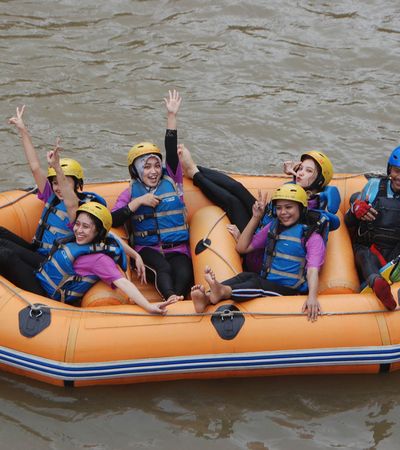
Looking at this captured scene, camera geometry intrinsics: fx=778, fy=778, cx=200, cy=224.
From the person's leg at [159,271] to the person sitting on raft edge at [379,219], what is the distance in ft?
Result: 4.36

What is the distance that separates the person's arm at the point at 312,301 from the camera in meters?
4.84

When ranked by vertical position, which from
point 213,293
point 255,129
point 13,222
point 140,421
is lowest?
point 140,421

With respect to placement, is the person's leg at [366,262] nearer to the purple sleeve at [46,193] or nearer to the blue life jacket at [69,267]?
the blue life jacket at [69,267]

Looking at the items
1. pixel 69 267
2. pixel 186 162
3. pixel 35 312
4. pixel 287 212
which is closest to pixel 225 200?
pixel 186 162

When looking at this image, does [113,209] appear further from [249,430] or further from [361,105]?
[361,105]

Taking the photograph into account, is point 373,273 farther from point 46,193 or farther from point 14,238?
point 14,238

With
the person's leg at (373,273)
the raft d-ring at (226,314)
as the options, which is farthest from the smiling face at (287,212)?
the raft d-ring at (226,314)

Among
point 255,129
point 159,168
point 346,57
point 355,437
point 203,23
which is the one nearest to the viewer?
point 355,437

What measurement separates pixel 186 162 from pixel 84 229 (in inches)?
49.8

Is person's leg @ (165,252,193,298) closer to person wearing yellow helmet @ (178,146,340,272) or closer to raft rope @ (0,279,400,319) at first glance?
person wearing yellow helmet @ (178,146,340,272)

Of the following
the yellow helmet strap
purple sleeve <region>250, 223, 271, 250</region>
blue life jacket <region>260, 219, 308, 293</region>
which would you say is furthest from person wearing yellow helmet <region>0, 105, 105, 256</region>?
blue life jacket <region>260, 219, 308, 293</region>

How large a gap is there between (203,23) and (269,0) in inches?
45.0

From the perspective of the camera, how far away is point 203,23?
10.5 meters

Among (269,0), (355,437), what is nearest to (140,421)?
(355,437)
